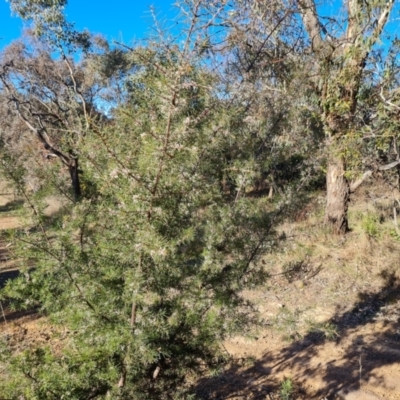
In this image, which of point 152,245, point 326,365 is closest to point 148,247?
point 152,245

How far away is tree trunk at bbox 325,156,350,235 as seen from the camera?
26.9 feet

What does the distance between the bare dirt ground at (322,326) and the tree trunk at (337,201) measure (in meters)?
0.26

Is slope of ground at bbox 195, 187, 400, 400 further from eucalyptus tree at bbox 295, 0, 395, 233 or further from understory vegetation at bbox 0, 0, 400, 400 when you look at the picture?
eucalyptus tree at bbox 295, 0, 395, 233

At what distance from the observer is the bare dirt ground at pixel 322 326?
14.3 ft

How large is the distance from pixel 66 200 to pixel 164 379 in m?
1.58

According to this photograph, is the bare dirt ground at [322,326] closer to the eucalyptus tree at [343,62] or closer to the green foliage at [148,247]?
the green foliage at [148,247]

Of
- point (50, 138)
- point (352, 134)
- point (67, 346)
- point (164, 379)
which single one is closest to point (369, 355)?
point (352, 134)

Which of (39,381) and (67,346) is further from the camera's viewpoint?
(67,346)

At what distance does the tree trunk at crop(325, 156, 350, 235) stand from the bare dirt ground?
26 cm

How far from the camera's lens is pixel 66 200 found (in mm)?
3014

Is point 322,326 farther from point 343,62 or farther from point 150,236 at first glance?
point 343,62

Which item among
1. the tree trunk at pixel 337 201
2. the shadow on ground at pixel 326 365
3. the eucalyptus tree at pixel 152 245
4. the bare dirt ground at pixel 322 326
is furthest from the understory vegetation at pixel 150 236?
the tree trunk at pixel 337 201

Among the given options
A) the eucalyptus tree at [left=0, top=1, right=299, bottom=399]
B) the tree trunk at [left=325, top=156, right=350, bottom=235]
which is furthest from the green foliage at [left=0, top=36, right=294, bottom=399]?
the tree trunk at [left=325, top=156, right=350, bottom=235]

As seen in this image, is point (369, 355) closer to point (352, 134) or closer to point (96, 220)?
point (352, 134)
